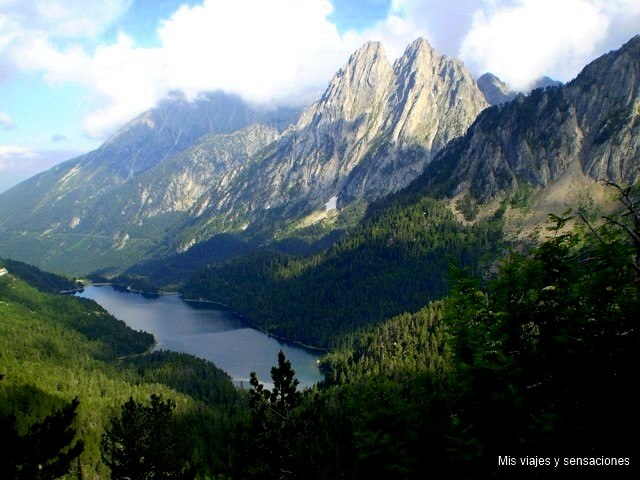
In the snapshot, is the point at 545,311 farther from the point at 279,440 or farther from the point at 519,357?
the point at 279,440

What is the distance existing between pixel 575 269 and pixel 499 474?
29.0 ft

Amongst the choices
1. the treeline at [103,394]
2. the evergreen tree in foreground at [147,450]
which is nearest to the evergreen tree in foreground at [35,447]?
the evergreen tree in foreground at [147,450]

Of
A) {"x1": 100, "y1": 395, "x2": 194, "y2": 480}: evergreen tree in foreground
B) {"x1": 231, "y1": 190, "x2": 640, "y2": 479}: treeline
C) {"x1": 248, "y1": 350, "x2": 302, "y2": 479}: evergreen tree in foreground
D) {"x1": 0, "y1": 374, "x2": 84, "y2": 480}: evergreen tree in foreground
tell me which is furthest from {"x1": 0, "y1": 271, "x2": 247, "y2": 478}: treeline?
{"x1": 0, "y1": 374, "x2": 84, "y2": 480}: evergreen tree in foreground

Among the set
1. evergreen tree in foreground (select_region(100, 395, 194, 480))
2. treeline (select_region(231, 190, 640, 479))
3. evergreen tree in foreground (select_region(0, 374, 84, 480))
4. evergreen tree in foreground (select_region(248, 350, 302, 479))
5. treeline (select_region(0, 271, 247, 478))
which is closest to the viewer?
treeline (select_region(231, 190, 640, 479))

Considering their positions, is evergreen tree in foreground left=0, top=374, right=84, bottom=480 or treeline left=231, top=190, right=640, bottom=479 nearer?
treeline left=231, top=190, right=640, bottom=479

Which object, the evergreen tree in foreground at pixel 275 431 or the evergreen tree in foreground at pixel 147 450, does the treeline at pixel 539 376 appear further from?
the evergreen tree in foreground at pixel 147 450

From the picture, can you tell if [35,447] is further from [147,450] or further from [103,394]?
[103,394]

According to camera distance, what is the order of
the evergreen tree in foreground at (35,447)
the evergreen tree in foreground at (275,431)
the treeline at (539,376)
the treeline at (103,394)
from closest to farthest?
the treeline at (539,376), the evergreen tree in foreground at (35,447), the evergreen tree in foreground at (275,431), the treeline at (103,394)

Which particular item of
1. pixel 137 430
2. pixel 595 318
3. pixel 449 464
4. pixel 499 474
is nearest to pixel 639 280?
pixel 595 318

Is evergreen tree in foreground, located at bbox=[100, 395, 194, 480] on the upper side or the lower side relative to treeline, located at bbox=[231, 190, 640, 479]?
lower

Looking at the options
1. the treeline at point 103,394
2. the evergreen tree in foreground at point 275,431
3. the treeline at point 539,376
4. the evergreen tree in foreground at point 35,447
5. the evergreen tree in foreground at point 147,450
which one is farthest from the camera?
the treeline at point 103,394

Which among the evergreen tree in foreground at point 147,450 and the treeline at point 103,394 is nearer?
the evergreen tree in foreground at point 147,450

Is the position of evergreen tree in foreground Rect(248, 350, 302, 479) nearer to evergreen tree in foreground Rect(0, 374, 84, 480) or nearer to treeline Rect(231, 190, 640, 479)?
treeline Rect(231, 190, 640, 479)

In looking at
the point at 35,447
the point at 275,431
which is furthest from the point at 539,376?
the point at 35,447
